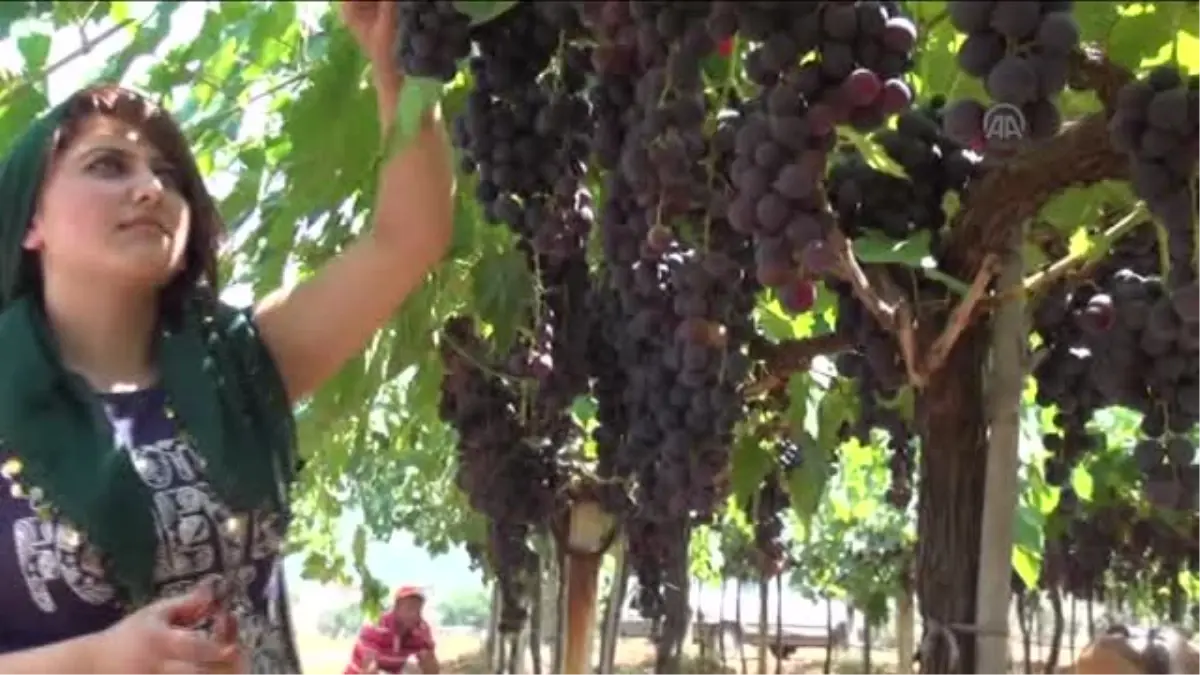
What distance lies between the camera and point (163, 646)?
1356mm

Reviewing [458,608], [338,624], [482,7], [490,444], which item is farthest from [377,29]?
[458,608]

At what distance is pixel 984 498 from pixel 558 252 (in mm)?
466

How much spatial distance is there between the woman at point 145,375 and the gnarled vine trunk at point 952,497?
0.52 m

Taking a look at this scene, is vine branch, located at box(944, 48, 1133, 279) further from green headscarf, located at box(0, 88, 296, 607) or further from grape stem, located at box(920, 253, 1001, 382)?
green headscarf, located at box(0, 88, 296, 607)

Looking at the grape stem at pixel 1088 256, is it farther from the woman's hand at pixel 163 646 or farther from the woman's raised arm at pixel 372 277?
the woman's hand at pixel 163 646

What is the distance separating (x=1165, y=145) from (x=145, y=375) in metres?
0.98

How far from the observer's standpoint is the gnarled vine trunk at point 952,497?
1.55 metres

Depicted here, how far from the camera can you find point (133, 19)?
4.89ft

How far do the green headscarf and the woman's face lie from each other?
3 centimetres

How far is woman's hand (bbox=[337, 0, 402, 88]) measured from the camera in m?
1.30

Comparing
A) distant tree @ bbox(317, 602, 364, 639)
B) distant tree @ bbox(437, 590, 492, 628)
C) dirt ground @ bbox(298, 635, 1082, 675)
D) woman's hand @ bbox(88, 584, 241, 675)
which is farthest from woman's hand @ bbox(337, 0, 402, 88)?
distant tree @ bbox(437, 590, 492, 628)

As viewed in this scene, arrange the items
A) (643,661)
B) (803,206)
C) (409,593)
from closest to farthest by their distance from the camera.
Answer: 1. (803,206)
2. (409,593)
3. (643,661)

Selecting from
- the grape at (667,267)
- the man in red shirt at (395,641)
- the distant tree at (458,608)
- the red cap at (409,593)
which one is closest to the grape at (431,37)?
the grape at (667,267)

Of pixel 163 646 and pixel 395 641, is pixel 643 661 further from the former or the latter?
pixel 163 646
